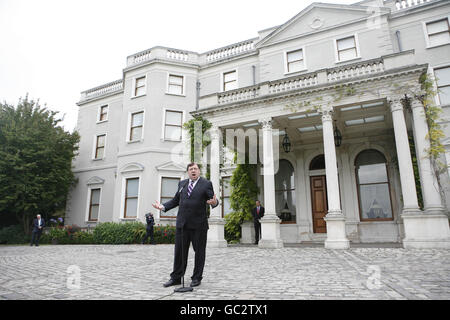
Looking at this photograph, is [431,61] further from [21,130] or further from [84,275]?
[21,130]

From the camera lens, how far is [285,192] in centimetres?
1488

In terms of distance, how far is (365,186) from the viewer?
43.7ft

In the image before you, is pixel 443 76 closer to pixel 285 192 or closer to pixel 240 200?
pixel 285 192

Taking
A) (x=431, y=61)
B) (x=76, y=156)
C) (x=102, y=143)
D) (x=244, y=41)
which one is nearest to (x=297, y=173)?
(x=431, y=61)

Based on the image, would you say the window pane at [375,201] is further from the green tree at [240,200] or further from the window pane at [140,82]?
the window pane at [140,82]

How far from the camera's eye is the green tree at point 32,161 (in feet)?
55.9

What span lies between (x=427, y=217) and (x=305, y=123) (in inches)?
231

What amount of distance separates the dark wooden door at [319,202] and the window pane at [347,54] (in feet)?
20.5

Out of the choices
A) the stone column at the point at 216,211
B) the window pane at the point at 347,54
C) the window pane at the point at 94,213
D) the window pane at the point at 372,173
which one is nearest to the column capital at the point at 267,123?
the stone column at the point at 216,211

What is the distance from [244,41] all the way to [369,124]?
9446 millimetres

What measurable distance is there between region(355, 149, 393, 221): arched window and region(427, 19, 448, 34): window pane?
634 cm

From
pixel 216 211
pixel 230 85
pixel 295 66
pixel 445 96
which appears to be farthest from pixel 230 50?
pixel 445 96

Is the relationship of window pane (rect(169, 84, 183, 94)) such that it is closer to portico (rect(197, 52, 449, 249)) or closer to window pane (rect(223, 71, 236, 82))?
window pane (rect(223, 71, 236, 82))

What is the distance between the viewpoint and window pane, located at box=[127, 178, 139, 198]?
17.4m
